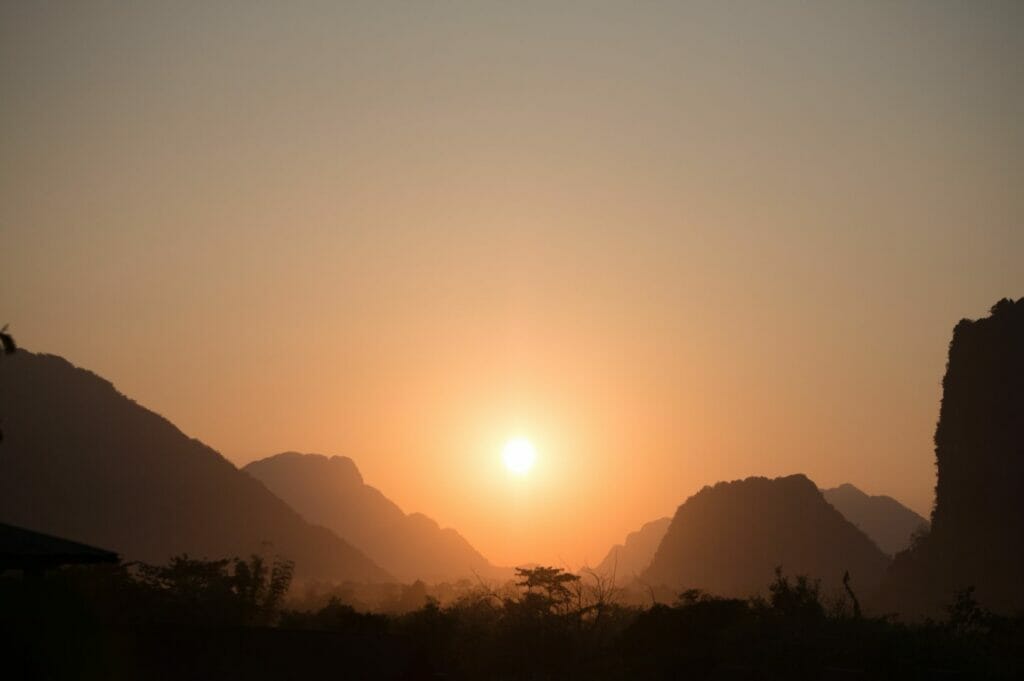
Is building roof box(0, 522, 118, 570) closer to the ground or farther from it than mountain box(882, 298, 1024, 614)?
closer to the ground

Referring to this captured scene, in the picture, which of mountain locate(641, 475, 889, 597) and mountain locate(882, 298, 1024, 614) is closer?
mountain locate(882, 298, 1024, 614)

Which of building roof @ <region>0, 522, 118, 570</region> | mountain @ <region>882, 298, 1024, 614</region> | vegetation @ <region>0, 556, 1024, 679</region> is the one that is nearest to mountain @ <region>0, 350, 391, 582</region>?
vegetation @ <region>0, 556, 1024, 679</region>

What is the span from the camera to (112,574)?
142ft

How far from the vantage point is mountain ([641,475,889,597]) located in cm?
15138

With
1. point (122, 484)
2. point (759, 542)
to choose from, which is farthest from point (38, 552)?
point (759, 542)

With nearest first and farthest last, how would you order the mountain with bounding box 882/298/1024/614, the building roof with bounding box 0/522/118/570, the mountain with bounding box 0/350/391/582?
the building roof with bounding box 0/522/118/570
the mountain with bounding box 882/298/1024/614
the mountain with bounding box 0/350/391/582

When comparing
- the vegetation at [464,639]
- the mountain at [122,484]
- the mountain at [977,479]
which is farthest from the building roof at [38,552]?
the mountain at [977,479]

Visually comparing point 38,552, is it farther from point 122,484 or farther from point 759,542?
point 759,542

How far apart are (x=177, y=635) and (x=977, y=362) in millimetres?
100987

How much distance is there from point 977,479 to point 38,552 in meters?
100

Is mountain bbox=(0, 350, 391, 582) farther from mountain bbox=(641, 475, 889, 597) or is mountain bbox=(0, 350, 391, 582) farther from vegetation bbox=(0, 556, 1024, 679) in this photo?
mountain bbox=(641, 475, 889, 597)

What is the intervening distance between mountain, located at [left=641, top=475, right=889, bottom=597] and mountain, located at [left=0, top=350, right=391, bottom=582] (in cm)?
5926

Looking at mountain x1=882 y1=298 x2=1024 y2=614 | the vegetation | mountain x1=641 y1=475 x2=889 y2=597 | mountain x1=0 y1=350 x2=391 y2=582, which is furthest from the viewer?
mountain x1=641 y1=475 x2=889 y2=597

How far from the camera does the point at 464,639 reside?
38.3 meters
